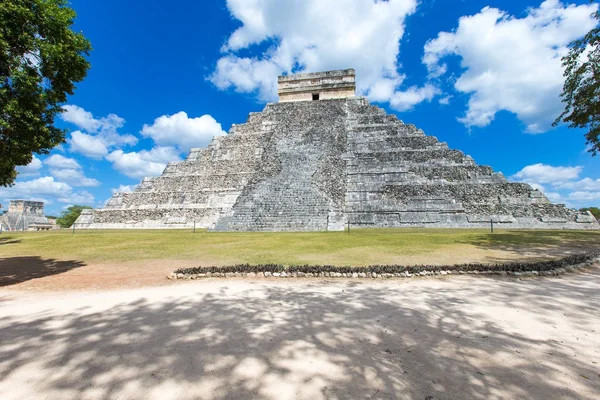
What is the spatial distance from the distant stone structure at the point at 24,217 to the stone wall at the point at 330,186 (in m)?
8.28

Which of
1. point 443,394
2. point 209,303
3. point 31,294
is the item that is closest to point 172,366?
point 209,303

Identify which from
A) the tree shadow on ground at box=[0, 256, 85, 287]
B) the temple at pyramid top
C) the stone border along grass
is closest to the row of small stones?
the stone border along grass

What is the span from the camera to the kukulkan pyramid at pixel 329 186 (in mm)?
17172

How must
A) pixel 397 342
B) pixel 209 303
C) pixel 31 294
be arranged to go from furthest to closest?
pixel 31 294 < pixel 209 303 < pixel 397 342

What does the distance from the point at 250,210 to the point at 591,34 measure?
16757 mm

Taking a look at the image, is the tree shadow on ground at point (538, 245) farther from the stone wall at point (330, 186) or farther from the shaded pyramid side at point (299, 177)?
the shaded pyramid side at point (299, 177)

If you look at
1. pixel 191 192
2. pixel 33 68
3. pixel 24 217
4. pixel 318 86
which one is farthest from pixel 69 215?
pixel 33 68

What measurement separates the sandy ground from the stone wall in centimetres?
1148

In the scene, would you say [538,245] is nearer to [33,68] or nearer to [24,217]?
[33,68]

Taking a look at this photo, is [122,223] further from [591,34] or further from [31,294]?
[591,34]

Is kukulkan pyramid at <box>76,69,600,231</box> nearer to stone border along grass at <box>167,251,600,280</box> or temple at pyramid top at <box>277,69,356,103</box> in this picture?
temple at pyramid top at <box>277,69,356,103</box>

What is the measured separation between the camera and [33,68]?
641 cm

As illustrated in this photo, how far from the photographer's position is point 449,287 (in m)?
5.72

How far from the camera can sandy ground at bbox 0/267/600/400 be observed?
2.51m
